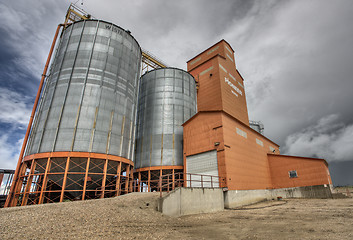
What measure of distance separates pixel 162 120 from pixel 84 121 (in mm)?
11913

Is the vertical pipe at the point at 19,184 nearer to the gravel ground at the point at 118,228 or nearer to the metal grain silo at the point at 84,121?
the metal grain silo at the point at 84,121

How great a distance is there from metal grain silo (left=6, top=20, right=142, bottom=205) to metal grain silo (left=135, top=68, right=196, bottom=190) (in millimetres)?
5155

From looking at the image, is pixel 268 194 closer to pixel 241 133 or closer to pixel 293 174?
pixel 293 174

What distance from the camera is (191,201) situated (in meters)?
13.2

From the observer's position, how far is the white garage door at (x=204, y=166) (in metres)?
19.1

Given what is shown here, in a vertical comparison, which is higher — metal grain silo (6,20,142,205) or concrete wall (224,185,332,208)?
metal grain silo (6,20,142,205)

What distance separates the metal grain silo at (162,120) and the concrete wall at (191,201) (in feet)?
32.5

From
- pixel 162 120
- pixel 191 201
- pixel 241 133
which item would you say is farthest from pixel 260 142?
pixel 191 201

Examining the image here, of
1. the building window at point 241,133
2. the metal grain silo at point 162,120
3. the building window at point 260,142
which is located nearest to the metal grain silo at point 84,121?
the metal grain silo at point 162,120

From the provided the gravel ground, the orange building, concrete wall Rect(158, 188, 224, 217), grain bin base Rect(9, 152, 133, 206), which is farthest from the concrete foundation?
grain bin base Rect(9, 152, 133, 206)

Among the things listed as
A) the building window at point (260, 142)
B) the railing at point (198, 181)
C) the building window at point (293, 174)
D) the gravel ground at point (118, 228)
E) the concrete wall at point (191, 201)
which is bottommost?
the gravel ground at point (118, 228)

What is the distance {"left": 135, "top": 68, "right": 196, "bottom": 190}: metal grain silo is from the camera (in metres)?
26.5

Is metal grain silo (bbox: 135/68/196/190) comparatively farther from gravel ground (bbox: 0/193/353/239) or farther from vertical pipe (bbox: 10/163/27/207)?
gravel ground (bbox: 0/193/353/239)

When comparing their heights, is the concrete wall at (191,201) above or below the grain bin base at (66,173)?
below
